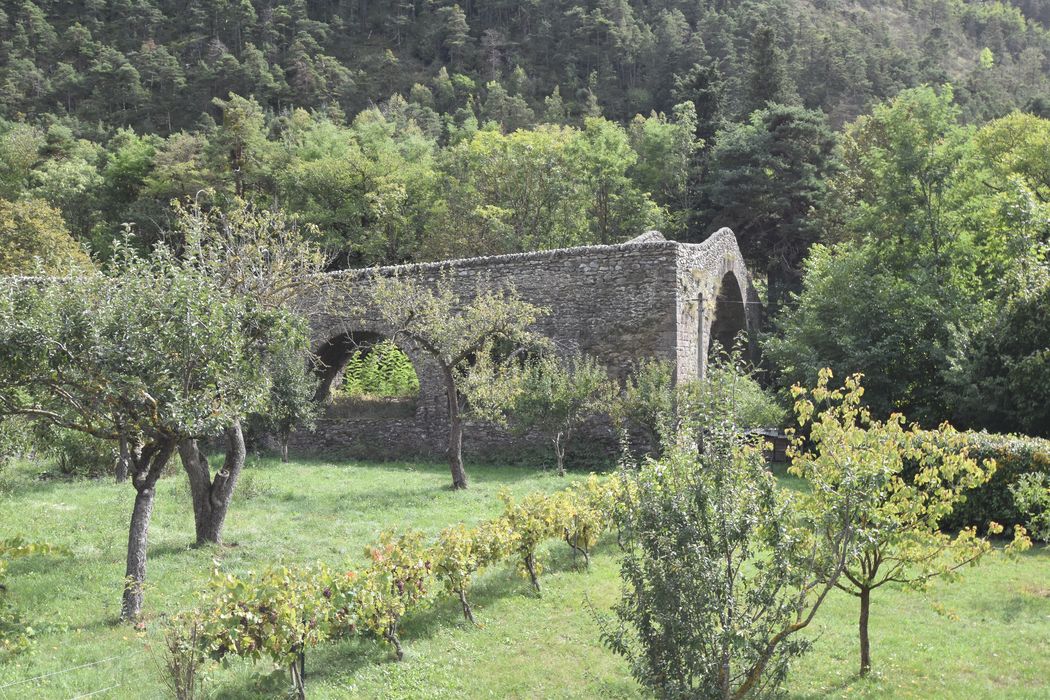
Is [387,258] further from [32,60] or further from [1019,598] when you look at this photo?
[32,60]

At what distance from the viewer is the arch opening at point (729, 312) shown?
2327 cm

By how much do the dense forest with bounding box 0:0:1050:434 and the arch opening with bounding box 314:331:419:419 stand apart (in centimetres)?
364

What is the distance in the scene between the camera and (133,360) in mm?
6727

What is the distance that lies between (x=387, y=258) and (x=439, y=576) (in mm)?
24010

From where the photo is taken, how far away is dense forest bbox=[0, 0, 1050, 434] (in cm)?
1780

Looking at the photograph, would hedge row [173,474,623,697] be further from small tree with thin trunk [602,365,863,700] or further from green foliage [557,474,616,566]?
small tree with thin trunk [602,365,863,700]

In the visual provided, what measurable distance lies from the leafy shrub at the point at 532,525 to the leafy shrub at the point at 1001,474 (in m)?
6.17

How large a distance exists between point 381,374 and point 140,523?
14.5m

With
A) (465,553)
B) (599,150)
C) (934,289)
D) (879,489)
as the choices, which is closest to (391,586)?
(465,553)

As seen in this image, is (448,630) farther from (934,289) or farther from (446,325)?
(934,289)

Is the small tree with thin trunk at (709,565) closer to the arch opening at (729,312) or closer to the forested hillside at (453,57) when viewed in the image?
the arch opening at (729,312)

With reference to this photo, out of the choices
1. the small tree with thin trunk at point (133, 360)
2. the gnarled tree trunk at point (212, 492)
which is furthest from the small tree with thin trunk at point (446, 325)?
the small tree with thin trunk at point (133, 360)

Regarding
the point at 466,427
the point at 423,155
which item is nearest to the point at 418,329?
the point at 466,427

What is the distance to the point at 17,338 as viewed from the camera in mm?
6656
